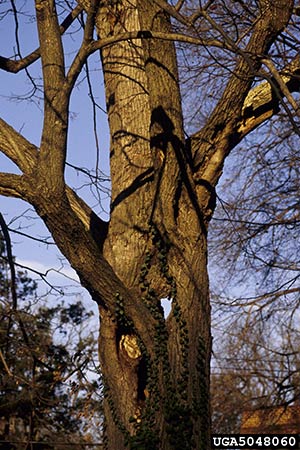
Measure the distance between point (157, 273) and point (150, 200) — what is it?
0.65 m

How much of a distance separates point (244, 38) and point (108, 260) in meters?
2.90

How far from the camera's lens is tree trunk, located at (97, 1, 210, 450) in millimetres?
5449

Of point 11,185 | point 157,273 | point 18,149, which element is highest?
point 18,149

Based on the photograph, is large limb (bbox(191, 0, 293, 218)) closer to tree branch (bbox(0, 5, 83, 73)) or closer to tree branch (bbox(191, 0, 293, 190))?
tree branch (bbox(191, 0, 293, 190))

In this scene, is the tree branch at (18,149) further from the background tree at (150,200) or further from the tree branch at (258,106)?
the tree branch at (258,106)

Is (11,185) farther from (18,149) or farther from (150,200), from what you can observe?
(150,200)

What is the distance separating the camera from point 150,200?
6203 mm

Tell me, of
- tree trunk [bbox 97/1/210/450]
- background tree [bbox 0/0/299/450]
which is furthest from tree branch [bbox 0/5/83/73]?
tree trunk [bbox 97/1/210/450]

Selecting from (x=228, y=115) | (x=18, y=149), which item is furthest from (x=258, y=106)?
(x=18, y=149)

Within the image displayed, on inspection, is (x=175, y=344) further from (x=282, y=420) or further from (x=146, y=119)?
(x=282, y=420)

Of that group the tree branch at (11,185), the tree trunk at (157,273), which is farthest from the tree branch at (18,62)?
the tree branch at (11,185)

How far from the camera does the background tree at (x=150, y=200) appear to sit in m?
5.42

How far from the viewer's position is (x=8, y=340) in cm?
816

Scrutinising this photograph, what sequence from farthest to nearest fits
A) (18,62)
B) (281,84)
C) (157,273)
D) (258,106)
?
(18,62)
(258,106)
(157,273)
(281,84)
